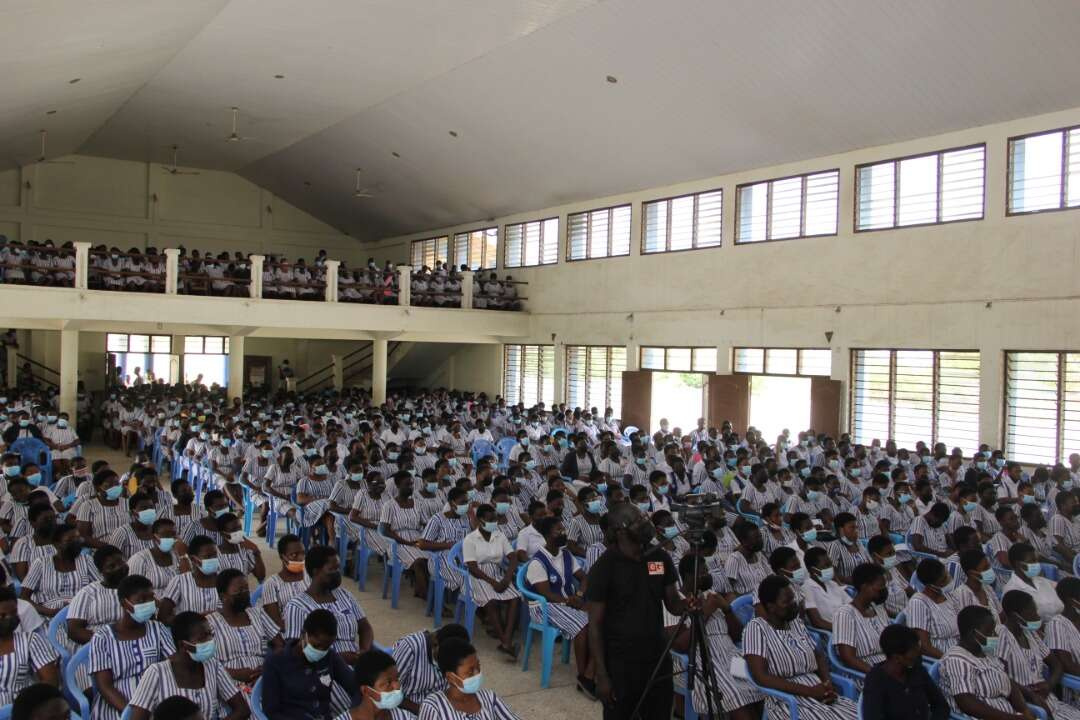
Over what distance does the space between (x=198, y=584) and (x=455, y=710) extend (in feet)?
7.74

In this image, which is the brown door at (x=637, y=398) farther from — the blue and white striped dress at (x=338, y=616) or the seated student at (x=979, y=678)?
the seated student at (x=979, y=678)

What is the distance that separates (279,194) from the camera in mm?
27250

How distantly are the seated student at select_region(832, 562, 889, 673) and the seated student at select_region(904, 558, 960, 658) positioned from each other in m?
0.21

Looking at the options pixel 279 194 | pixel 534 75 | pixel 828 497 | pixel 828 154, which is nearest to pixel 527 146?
pixel 534 75

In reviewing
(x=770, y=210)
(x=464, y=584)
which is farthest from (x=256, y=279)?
(x=464, y=584)

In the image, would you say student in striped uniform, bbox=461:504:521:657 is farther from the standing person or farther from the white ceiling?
the white ceiling

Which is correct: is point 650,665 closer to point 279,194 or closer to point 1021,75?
point 1021,75

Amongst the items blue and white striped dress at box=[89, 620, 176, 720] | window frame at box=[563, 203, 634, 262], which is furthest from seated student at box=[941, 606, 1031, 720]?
window frame at box=[563, 203, 634, 262]

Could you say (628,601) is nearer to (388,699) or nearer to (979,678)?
(388,699)

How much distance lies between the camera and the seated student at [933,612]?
489 centimetres

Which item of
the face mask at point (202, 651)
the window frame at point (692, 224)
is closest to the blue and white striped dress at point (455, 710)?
the face mask at point (202, 651)

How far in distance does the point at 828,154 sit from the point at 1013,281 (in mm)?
3706

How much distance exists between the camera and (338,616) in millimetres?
4734

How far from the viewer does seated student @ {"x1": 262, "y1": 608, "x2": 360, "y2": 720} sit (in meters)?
3.90
